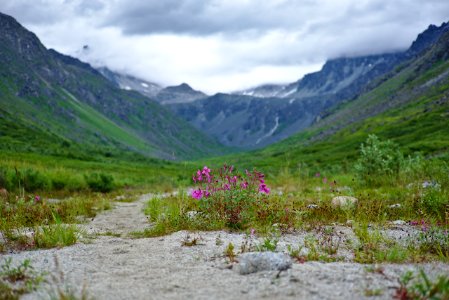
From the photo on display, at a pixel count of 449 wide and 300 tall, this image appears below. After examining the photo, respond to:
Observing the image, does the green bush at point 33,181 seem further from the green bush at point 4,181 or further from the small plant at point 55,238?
the small plant at point 55,238

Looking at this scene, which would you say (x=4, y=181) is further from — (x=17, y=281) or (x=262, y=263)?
(x=262, y=263)

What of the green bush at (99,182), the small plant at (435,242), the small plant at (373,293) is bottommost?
the green bush at (99,182)

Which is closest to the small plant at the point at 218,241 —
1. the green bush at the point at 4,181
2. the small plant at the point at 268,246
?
the small plant at the point at 268,246

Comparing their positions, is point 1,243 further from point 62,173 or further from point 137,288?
point 62,173

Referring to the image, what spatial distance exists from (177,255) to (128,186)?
37745 mm

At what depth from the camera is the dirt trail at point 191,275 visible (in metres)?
6.02

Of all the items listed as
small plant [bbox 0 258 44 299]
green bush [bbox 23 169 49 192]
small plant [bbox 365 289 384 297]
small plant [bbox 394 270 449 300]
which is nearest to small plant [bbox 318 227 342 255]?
small plant [bbox 365 289 384 297]

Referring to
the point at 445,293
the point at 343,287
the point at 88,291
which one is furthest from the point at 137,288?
the point at 445,293

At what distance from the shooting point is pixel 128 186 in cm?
4525

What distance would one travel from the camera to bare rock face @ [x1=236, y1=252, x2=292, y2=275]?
7.02 m

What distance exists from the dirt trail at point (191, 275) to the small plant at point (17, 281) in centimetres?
20

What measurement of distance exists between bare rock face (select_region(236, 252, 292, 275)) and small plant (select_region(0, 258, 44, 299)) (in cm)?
339

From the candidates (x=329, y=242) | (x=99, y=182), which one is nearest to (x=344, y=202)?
(x=329, y=242)

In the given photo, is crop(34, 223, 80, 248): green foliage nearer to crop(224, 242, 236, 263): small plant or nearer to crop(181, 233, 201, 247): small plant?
crop(181, 233, 201, 247): small plant
